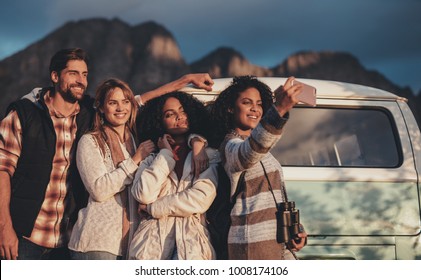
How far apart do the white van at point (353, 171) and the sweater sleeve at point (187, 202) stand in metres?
1.31

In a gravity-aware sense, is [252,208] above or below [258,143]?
below

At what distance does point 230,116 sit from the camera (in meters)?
3.90

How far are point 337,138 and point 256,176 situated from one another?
6.12ft

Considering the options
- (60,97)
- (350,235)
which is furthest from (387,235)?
(60,97)

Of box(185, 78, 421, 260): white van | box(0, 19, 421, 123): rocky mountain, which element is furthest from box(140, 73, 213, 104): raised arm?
box(0, 19, 421, 123): rocky mountain

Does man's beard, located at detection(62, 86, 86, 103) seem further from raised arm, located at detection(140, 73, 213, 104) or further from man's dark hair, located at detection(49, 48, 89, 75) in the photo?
raised arm, located at detection(140, 73, 213, 104)

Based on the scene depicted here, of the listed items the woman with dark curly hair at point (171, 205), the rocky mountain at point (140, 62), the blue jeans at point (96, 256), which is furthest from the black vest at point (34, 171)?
the rocky mountain at point (140, 62)

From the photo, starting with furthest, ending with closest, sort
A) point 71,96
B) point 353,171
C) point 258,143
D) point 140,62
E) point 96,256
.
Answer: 1. point 140,62
2. point 353,171
3. point 71,96
4. point 96,256
5. point 258,143

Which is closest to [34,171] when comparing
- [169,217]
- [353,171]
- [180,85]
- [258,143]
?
[169,217]

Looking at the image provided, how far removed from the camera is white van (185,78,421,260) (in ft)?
15.6

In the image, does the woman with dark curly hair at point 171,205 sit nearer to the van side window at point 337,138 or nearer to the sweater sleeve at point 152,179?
the sweater sleeve at point 152,179

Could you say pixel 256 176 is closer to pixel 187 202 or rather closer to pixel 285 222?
pixel 285 222

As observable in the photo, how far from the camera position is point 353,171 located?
16.3ft

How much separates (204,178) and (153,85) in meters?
24.7
